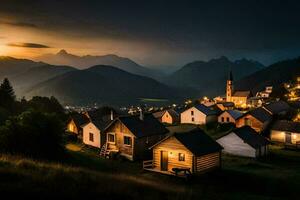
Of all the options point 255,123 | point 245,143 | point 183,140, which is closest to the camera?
point 183,140

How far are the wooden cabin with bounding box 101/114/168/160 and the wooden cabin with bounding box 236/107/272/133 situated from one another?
30.7 m

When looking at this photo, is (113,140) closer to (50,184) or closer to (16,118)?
(16,118)

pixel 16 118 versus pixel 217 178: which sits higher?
pixel 16 118

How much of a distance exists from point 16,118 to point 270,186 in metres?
27.0

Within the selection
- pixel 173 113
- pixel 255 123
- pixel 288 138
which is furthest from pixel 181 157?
pixel 173 113

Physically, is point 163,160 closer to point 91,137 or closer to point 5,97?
point 91,137

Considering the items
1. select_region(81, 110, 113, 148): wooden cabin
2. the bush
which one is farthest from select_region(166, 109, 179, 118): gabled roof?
the bush

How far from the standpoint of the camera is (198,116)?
84.7m

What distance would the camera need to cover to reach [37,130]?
3359 cm

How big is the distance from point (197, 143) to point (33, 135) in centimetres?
1753

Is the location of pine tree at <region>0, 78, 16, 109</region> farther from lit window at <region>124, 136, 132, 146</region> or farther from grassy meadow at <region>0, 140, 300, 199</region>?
lit window at <region>124, 136, 132, 146</region>

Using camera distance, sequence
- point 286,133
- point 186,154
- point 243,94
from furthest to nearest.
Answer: point 243,94
point 286,133
point 186,154

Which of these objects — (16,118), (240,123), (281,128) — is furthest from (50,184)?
(240,123)

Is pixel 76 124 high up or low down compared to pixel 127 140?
up
